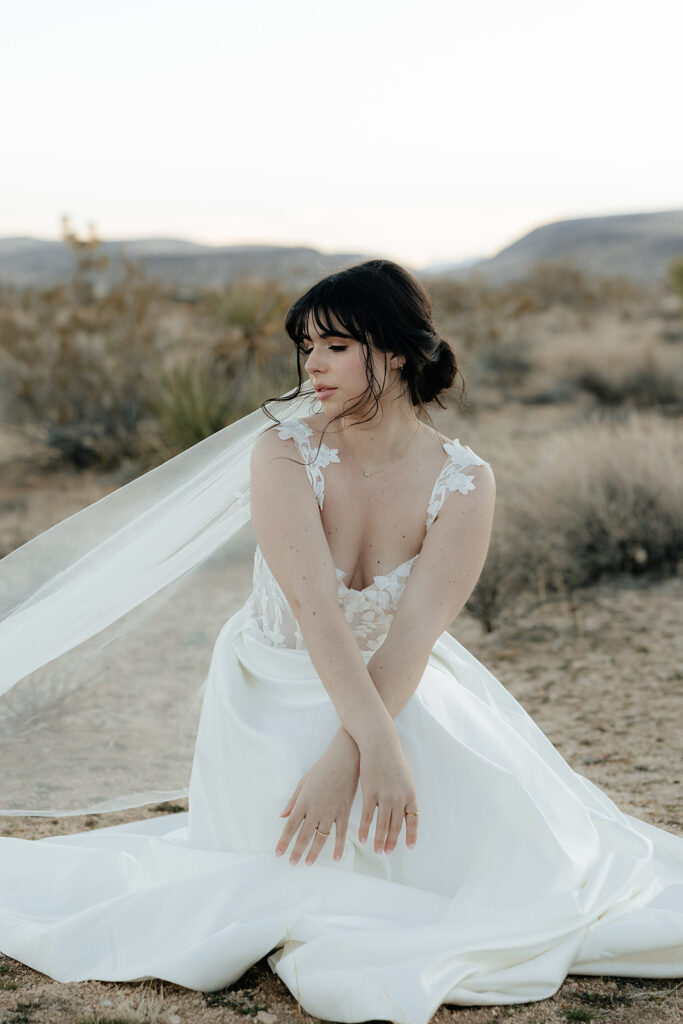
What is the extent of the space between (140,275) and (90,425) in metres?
2.94

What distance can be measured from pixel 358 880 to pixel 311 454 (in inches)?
39.6

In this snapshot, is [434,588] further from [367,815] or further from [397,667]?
[367,815]

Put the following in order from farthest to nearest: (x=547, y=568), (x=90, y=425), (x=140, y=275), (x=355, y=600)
A: (x=140, y=275), (x=90, y=425), (x=547, y=568), (x=355, y=600)

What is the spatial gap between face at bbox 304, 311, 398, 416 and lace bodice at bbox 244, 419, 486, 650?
0.15 metres

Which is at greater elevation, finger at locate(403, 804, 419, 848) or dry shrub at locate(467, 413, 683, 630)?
finger at locate(403, 804, 419, 848)

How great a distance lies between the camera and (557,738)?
4145 mm

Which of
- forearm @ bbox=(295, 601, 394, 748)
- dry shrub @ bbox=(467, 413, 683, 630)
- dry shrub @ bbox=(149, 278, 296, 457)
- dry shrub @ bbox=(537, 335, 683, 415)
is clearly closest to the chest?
forearm @ bbox=(295, 601, 394, 748)

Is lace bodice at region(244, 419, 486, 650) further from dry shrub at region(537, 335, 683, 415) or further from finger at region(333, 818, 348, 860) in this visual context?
dry shrub at region(537, 335, 683, 415)

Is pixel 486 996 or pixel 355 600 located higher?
pixel 355 600

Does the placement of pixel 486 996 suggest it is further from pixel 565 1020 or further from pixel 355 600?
pixel 355 600

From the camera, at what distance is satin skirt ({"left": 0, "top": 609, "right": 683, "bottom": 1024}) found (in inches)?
85.8

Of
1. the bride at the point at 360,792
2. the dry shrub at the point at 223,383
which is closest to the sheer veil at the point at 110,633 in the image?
the bride at the point at 360,792

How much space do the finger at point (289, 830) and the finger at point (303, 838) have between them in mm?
13

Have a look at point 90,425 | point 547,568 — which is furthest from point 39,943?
point 90,425
